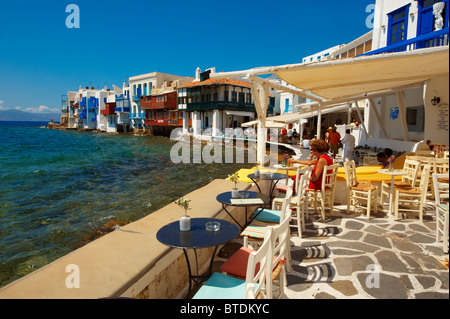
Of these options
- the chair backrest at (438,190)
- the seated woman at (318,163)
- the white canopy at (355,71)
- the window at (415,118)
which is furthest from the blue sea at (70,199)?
the window at (415,118)

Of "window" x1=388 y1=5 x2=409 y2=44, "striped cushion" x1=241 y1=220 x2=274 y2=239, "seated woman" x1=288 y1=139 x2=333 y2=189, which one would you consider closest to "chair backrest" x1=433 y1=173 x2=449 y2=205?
"seated woman" x1=288 y1=139 x2=333 y2=189

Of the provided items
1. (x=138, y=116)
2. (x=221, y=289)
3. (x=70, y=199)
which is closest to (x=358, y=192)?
(x=221, y=289)

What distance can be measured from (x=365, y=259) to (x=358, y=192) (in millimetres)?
2133

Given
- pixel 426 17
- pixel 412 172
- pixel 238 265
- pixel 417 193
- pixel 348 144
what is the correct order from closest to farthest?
1. pixel 238 265
2. pixel 417 193
3. pixel 412 172
4. pixel 426 17
5. pixel 348 144

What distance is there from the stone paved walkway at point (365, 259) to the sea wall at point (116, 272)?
4.01 ft

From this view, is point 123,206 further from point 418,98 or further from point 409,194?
point 418,98

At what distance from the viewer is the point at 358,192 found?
Answer: 517cm

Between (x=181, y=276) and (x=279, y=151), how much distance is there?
2015 centimetres

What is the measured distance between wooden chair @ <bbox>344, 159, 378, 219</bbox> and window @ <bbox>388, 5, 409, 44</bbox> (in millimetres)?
8671

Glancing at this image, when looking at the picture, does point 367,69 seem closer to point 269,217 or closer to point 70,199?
point 269,217

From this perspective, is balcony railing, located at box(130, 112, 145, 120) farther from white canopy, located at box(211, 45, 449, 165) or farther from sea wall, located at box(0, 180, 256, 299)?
sea wall, located at box(0, 180, 256, 299)

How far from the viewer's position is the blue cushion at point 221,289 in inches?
81.5
